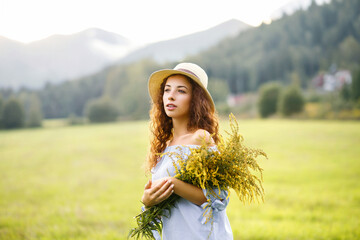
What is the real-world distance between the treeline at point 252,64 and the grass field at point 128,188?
4.68 meters

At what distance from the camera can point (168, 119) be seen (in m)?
2.27

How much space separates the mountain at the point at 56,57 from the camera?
47.4ft

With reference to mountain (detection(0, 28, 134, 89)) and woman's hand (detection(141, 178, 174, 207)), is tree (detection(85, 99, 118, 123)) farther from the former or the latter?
woman's hand (detection(141, 178, 174, 207))

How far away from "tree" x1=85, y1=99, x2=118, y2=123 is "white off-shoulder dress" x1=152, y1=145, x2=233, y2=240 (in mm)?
21019

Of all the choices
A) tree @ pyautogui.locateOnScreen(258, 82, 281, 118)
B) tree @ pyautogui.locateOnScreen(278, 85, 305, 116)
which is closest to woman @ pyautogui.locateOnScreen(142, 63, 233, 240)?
tree @ pyautogui.locateOnScreen(278, 85, 305, 116)

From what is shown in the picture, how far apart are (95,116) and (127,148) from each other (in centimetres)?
877

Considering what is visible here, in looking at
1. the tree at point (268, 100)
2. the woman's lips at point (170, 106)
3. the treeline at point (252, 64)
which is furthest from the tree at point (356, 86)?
the woman's lips at point (170, 106)

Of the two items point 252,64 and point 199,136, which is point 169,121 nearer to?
point 199,136

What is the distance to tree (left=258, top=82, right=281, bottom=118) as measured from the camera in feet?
84.1

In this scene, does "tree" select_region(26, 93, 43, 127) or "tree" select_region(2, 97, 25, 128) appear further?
"tree" select_region(26, 93, 43, 127)

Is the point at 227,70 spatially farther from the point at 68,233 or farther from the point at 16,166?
the point at 68,233

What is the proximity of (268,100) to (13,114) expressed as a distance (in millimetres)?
19988

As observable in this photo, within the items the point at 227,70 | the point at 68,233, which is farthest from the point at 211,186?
the point at 227,70

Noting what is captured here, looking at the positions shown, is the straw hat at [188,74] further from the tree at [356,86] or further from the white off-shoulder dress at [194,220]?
the tree at [356,86]
